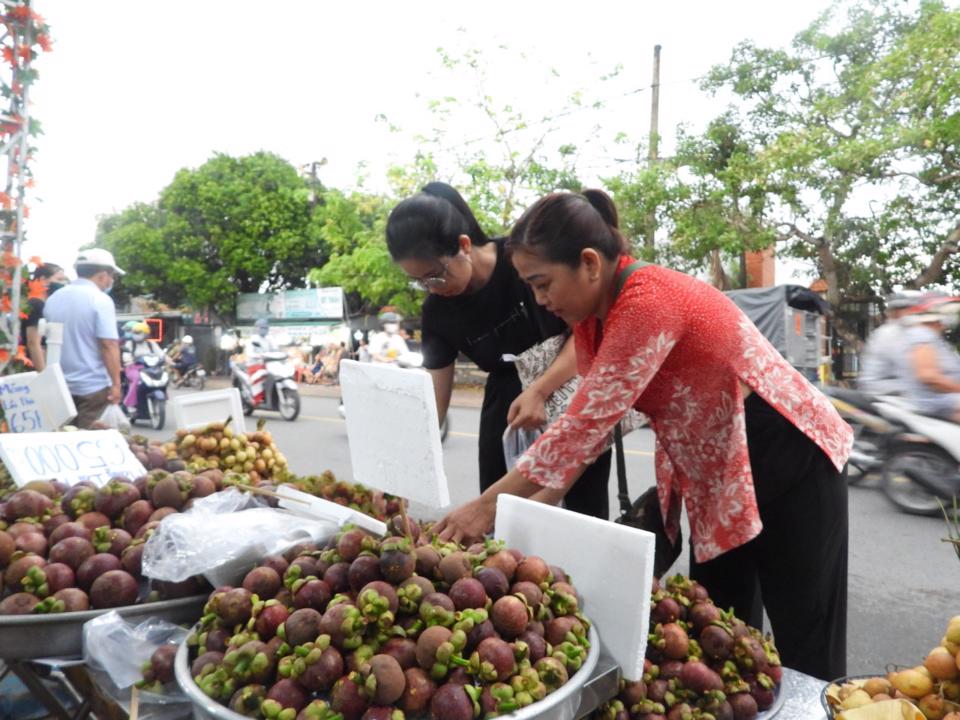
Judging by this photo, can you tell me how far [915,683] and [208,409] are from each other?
8.12 feet

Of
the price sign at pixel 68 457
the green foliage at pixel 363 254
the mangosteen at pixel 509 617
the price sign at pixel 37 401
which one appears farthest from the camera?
the green foliage at pixel 363 254

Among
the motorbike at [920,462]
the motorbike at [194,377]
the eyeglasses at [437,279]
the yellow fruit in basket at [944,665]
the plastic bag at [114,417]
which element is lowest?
the motorbike at [194,377]

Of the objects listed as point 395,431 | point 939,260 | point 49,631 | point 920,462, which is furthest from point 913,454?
point 939,260

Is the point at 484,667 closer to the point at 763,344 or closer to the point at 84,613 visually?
the point at 84,613

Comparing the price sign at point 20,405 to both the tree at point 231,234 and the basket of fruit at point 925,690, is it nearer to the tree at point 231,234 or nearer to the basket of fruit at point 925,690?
the basket of fruit at point 925,690

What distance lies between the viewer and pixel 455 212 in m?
2.11

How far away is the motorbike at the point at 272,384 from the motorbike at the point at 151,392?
3.55 ft

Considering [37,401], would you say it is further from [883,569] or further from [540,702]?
[883,569]

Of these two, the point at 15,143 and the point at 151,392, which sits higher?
the point at 15,143

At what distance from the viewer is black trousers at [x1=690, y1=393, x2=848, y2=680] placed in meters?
1.73

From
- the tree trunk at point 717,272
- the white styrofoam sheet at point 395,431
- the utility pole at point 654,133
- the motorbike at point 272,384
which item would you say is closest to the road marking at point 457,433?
Answer: the motorbike at point 272,384

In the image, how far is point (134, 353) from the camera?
11039 millimetres

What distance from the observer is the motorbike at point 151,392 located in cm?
1036

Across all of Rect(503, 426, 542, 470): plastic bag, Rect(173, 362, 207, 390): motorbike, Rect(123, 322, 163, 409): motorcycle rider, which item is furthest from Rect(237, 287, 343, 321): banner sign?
Rect(503, 426, 542, 470): plastic bag
